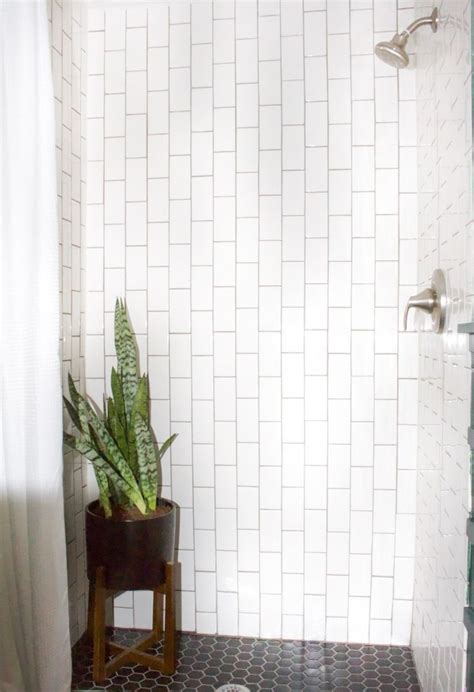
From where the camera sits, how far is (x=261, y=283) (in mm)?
2490

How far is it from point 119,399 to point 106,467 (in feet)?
0.82

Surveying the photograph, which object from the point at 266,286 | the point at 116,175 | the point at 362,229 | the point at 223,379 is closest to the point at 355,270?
the point at 362,229

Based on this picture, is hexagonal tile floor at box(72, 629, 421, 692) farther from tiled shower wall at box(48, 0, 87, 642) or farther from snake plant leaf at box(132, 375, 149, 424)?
snake plant leaf at box(132, 375, 149, 424)

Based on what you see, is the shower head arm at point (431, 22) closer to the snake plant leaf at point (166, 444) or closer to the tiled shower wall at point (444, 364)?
the tiled shower wall at point (444, 364)

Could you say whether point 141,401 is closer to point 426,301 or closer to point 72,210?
point 72,210

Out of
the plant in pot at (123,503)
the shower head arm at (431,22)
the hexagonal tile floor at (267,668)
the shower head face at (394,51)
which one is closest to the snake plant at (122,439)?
the plant in pot at (123,503)

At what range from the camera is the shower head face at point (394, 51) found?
204 centimetres

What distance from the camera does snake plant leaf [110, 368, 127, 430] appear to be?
2320mm

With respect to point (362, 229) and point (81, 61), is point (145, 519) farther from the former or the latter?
point (81, 61)

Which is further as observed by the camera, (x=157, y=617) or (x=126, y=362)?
(x=157, y=617)

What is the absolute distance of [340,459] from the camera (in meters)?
2.48

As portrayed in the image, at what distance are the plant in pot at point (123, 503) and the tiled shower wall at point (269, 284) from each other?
0.86 feet

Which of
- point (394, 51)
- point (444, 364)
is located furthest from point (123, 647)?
point (394, 51)

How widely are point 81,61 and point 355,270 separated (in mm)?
1305
